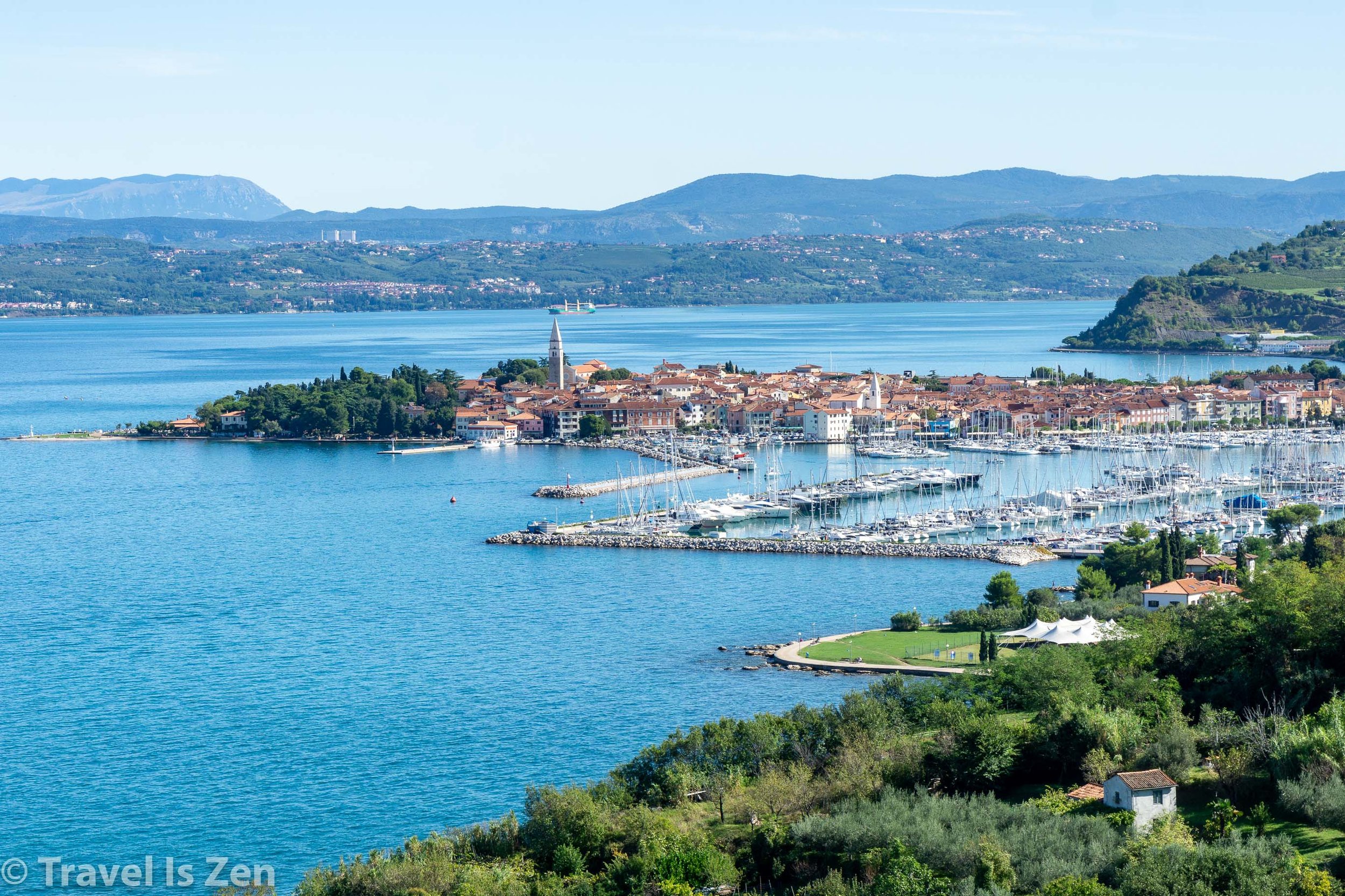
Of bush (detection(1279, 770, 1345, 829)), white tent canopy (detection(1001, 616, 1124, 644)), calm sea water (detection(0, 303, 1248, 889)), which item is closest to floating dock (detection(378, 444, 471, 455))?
calm sea water (detection(0, 303, 1248, 889))

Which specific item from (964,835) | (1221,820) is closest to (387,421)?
(964,835)

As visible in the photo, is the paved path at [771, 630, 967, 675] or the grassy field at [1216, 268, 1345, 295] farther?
the grassy field at [1216, 268, 1345, 295]

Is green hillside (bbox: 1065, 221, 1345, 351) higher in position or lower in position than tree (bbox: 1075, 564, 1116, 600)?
higher

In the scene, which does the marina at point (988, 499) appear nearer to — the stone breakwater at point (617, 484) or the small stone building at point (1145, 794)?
the stone breakwater at point (617, 484)

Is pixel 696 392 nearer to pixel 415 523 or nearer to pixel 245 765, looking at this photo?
pixel 415 523

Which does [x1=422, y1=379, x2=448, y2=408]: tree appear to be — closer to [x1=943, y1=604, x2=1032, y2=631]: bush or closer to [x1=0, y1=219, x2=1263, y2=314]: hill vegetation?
[x1=943, y1=604, x2=1032, y2=631]: bush

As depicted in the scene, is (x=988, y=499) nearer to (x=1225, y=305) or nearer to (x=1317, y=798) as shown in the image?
(x=1317, y=798)

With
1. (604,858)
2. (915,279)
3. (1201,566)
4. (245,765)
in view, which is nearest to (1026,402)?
(1201,566)
